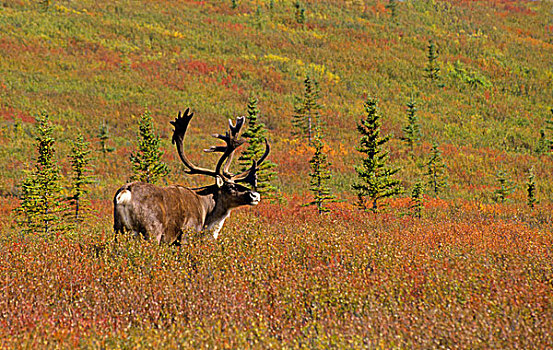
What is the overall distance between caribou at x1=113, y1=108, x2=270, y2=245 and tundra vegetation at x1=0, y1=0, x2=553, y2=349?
424 millimetres

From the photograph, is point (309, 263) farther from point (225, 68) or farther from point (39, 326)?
point (225, 68)

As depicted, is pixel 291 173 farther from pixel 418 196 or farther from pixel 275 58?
pixel 275 58

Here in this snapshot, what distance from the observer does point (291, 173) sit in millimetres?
28125

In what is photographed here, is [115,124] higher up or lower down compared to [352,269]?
lower down

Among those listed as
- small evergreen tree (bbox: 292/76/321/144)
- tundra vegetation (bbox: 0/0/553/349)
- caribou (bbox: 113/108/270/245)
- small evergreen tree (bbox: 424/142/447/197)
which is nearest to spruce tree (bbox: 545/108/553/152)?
tundra vegetation (bbox: 0/0/553/349)

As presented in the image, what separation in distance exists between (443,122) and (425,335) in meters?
43.8

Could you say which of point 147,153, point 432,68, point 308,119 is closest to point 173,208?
point 147,153

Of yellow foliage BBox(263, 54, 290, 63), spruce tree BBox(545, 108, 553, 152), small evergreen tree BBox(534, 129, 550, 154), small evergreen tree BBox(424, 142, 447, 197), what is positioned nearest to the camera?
small evergreen tree BBox(424, 142, 447, 197)

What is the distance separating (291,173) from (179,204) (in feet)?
67.3

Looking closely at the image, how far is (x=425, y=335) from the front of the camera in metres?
3.96

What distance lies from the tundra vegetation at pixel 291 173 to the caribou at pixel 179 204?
1.39 ft

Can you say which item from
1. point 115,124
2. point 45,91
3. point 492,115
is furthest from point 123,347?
point 492,115

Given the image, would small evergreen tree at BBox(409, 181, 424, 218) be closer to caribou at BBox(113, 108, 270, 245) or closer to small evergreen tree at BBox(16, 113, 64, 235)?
caribou at BBox(113, 108, 270, 245)

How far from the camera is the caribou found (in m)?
6.97
